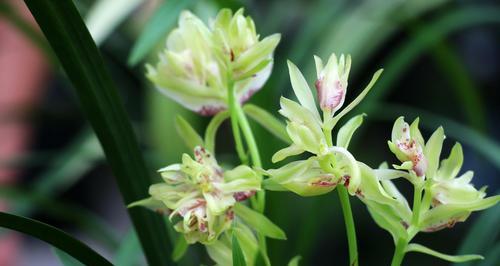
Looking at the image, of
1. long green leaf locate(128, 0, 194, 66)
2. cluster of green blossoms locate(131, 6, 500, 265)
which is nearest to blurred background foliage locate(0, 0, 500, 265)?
long green leaf locate(128, 0, 194, 66)

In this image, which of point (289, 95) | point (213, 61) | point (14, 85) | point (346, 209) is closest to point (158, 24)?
point (213, 61)

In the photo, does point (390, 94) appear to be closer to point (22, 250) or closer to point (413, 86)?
point (413, 86)

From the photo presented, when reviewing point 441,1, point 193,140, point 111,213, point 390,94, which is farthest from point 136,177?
point 111,213

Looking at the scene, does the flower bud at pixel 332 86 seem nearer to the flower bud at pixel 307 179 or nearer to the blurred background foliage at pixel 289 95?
the flower bud at pixel 307 179

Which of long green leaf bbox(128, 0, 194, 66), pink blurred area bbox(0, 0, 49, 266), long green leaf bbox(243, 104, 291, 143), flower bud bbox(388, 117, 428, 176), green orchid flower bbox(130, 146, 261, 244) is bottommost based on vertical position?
flower bud bbox(388, 117, 428, 176)

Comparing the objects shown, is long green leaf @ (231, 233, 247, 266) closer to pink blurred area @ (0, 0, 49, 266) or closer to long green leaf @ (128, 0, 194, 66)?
long green leaf @ (128, 0, 194, 66)

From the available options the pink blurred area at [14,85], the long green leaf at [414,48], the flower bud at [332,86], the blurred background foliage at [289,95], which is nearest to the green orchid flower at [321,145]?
the flower bud at [332,86]

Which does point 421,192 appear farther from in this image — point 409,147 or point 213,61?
point 213,61

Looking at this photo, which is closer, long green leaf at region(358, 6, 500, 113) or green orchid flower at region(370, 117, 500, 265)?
green orchid flower at region(370, 117, 500, 265)
